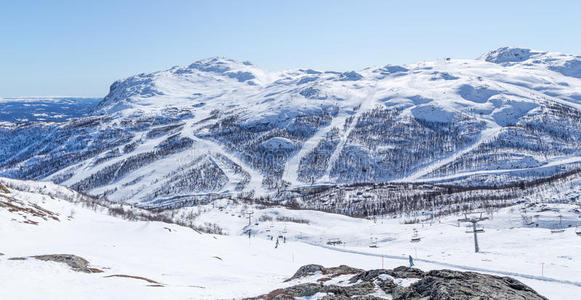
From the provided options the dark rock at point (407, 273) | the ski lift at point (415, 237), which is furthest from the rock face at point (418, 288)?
the ski lift at point (415, 237)

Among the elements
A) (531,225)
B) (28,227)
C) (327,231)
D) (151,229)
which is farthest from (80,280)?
(531,225)

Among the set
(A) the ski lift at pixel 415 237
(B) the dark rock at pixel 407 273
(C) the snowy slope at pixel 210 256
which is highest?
(B) the dark rock at pixel 407 273

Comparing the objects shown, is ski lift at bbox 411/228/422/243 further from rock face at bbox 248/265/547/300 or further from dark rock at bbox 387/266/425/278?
dark rock at bbox 387/266/425/278

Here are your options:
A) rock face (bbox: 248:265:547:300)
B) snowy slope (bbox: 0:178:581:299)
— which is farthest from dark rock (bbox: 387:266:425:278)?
snowy slope (bbox: 0:178:581:299)

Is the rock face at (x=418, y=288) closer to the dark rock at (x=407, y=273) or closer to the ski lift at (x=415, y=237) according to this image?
the dark rock at (x=407, y=273)

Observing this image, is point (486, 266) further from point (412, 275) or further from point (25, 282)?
point (25, 282)

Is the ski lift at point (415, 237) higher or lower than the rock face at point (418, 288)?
lower
